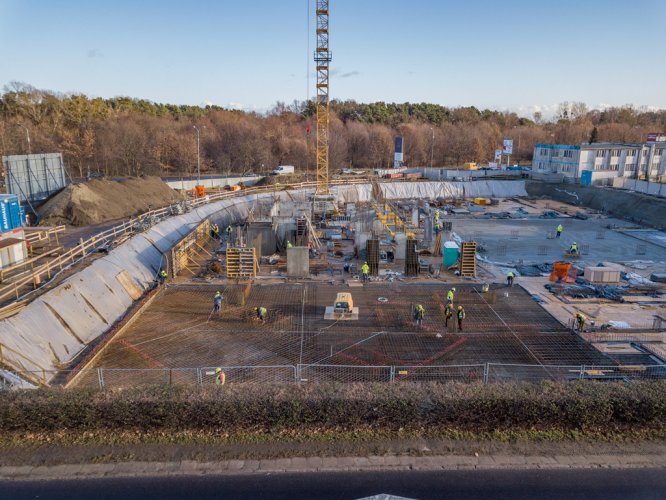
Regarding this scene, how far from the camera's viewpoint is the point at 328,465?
8.41 meters

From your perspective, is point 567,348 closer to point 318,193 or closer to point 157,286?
point 157,286

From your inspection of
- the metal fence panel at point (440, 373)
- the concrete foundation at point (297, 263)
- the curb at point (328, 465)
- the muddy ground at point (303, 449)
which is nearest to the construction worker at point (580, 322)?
the metal fence panel at point (440, 373)

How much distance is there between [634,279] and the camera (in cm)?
2147

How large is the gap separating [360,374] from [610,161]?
49.0 metres

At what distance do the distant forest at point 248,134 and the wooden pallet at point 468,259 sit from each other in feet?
122

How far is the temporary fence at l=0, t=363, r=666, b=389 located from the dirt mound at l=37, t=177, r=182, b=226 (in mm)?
16965

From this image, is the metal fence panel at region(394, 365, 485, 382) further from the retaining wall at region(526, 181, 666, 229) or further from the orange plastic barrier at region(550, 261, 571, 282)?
the retaining wall at region(526, 181, 666, 229)

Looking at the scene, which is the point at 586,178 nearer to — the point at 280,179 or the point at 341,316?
the point at 280,179

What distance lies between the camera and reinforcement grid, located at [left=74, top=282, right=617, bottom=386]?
1380 centimetres

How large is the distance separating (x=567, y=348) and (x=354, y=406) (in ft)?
28.3

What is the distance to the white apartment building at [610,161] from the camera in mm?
49125

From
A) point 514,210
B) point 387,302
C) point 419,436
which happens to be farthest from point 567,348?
point 514,210

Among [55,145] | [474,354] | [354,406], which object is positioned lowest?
[474,354]

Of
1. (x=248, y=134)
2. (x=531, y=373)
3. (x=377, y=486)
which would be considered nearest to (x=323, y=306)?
(x=531, y=373)
